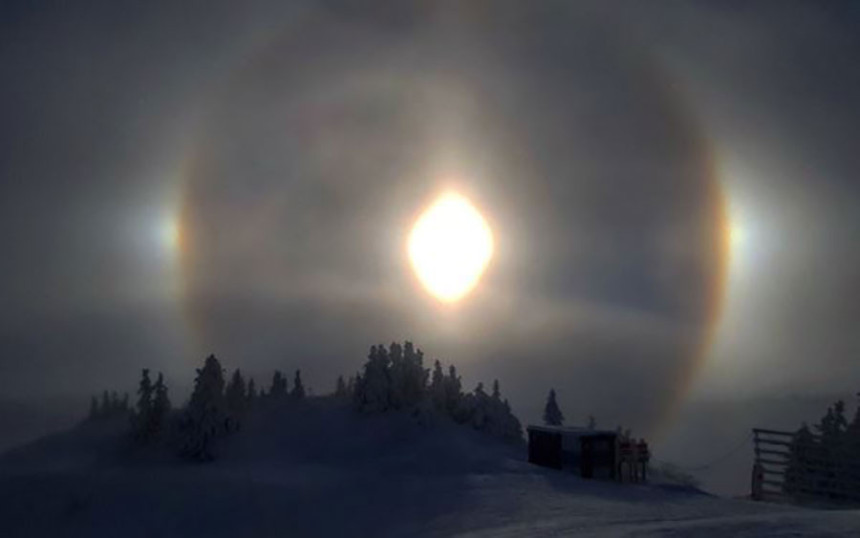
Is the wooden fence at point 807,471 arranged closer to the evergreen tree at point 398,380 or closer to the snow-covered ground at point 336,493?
the snow-covered ground at point 336,493

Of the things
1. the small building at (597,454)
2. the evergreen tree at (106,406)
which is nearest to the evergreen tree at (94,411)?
the evergreen tree at (106,406)

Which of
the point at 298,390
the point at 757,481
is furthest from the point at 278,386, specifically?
the point at 757,481

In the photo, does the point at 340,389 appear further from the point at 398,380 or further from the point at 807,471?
the point at 807,471

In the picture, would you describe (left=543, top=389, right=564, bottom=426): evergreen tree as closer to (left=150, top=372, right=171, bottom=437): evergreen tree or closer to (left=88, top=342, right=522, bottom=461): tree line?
(left=88, top=342, right=522, bottom=461): tree line

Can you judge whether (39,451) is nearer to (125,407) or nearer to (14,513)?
(125,407)

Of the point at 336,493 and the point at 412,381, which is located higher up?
the point at 412,381

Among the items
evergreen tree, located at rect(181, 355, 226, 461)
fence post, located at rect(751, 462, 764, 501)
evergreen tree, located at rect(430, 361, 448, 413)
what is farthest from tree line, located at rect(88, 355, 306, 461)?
fence post, located at rect(751, 462, 764, 501)
